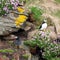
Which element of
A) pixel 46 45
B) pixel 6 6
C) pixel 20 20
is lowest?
pixel 46 45

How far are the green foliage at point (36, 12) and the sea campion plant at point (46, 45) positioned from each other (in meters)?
1.22

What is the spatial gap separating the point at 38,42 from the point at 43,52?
1.24 feet

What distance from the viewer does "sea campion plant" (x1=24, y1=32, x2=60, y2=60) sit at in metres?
12.3

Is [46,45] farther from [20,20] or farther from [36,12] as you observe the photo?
[36,12]

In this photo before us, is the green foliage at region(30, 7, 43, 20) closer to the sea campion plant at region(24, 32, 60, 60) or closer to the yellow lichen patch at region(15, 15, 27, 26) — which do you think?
the yellow lichen patch at region(15, 15, 27, 26)

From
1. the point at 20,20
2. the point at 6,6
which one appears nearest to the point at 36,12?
the point at 20,20

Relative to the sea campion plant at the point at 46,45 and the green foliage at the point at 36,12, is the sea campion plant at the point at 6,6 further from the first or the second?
the sea campion plant at the point at 46,45

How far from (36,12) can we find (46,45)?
1.77m

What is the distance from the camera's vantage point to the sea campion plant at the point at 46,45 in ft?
40.5

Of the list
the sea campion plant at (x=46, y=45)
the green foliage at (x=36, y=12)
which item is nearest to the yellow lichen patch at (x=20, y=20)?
the green foliage at (x=36, y=12)

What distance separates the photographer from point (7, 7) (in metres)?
13.1

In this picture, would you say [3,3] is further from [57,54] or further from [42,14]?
[57,54]

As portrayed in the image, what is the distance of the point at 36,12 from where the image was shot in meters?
13.8

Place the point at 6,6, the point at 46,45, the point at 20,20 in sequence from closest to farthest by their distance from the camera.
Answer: the point at 46,45
the point at 20,20
the point at 6,6
